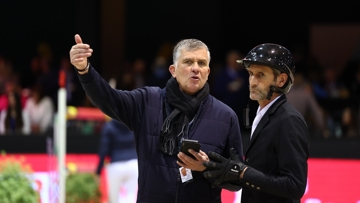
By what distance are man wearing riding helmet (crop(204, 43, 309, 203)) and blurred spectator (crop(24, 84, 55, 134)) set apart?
7.65m

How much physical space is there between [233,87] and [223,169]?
23.4 ft

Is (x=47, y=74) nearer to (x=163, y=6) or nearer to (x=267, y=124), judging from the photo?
(x=163, y=6)

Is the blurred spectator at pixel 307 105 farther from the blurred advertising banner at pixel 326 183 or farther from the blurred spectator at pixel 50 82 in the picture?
the blurred spectator at pixel 50 82

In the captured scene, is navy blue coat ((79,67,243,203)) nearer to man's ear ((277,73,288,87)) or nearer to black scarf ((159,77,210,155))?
black scarf ((159,77,210,155))

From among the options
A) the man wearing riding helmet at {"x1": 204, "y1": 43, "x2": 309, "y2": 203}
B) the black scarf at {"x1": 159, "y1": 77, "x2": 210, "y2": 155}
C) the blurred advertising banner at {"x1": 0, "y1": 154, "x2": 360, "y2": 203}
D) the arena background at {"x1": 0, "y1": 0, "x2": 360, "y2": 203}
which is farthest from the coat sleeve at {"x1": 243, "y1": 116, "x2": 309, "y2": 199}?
the arena background at {"x1": 0, "y1": 0, "x2": 360, "y2": 203}

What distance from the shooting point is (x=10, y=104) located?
36.5 ft

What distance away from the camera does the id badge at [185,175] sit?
4453mm

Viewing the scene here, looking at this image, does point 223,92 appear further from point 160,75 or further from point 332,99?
point 332,99

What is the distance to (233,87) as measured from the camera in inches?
439

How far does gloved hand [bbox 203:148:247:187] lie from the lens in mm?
4020

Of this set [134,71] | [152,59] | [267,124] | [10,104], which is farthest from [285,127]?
[152,59]

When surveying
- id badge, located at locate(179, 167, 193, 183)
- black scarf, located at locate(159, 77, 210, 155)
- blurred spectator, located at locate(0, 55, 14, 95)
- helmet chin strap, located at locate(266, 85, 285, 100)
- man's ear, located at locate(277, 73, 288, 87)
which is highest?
man's ear, located at locate(277, 73, 288, 87)

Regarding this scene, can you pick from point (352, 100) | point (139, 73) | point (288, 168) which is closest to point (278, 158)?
point (288, 168)

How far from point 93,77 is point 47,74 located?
892 centimetres
